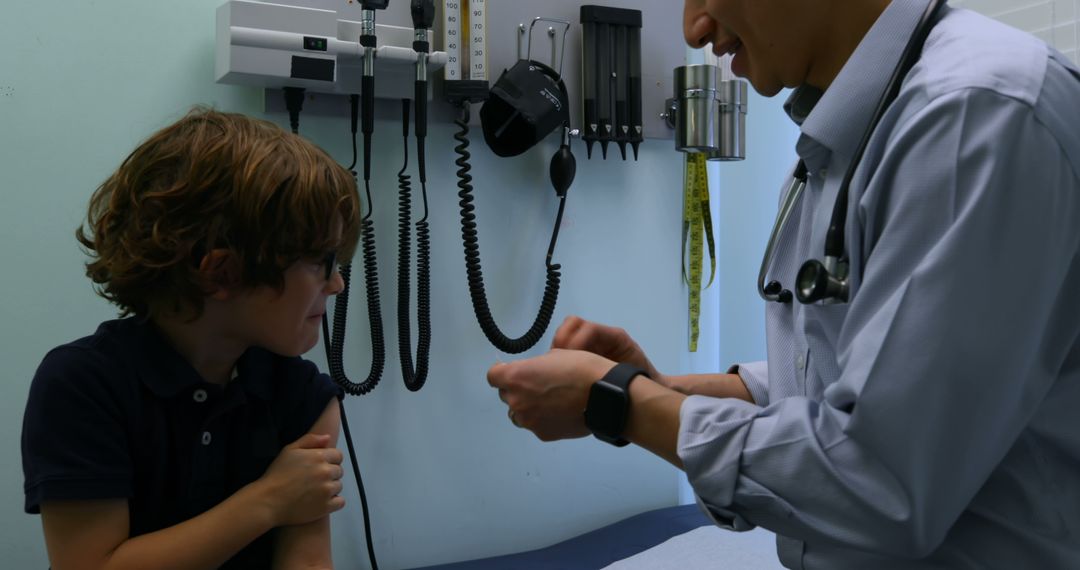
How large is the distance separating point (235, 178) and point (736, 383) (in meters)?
0.72

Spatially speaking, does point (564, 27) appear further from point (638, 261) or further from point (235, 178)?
point (235, 178)

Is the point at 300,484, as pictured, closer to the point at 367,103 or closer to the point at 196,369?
the point at 196,369

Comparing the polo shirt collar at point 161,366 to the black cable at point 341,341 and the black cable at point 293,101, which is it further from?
the black cable at point 293,101

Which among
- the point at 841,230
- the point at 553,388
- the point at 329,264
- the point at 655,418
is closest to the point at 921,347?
the point at 841,230

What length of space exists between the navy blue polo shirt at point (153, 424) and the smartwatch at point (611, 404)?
17.5 inches

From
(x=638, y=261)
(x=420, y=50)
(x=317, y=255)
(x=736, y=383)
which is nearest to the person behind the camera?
(x=317, y=255)

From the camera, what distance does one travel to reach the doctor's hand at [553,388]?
95 centimetres

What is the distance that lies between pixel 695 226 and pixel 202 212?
4.10 feet

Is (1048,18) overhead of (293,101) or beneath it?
overhead

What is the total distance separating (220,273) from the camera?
106cm

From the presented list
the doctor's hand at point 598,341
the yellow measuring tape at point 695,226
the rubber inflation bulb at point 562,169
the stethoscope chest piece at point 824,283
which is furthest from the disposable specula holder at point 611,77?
the stethoscope chest piece at point 824,283

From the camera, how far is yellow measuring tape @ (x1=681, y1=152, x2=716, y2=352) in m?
2.01

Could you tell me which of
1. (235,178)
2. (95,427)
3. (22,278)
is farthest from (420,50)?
(95,427)

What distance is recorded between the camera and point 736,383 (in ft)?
4.09
